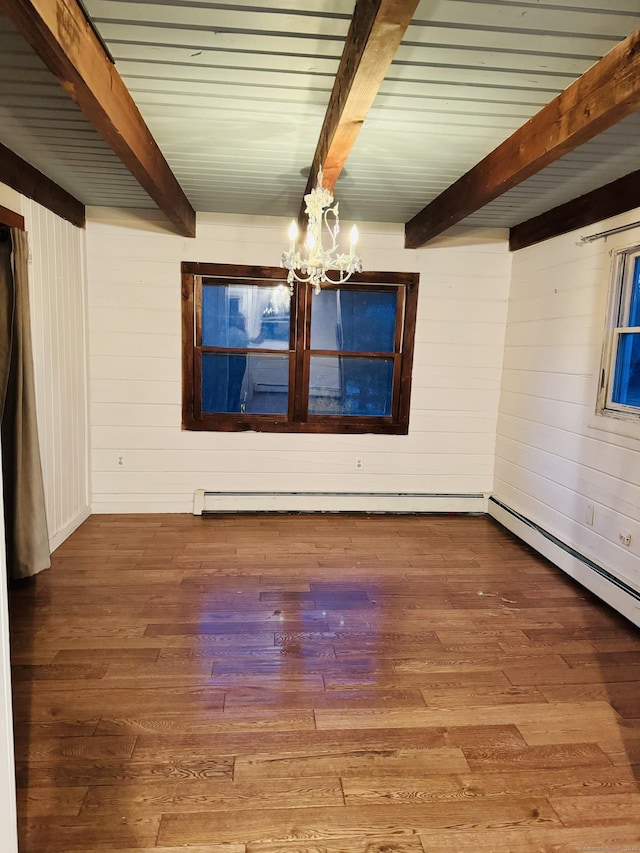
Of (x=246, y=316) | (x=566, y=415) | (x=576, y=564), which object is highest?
(x=246, y=316)

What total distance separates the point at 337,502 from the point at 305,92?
316cm

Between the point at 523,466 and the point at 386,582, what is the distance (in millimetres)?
1656

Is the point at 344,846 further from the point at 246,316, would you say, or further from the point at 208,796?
the point at 246,316

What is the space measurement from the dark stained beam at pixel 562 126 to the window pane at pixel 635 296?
3.36 ft

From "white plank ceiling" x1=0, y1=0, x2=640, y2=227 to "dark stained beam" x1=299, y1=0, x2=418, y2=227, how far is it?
7 centimetres

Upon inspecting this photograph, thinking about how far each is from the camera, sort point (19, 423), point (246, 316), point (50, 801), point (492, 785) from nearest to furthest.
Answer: point (50, 801), point (492, 785), point (19, 423), point (246, 316)

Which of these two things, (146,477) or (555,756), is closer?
(555,756)

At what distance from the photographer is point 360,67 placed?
1675 millimetres

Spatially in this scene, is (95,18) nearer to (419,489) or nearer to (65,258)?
(65,258)

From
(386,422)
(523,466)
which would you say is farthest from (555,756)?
(386,422)

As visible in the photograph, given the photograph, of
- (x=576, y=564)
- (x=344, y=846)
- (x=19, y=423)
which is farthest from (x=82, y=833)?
(x=576, y=564)

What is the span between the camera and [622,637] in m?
2.68

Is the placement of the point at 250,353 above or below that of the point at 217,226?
below

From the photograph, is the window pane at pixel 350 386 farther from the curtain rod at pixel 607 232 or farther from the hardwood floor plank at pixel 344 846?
the hardwood floor plank at pixel 344 846
